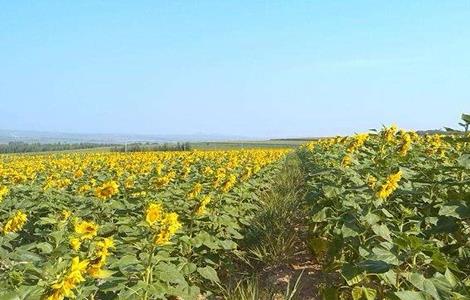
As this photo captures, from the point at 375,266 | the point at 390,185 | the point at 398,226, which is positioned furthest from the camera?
the point at 398,226

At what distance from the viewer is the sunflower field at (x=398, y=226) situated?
2.61m

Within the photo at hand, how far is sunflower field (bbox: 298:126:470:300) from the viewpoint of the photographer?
2609 mm

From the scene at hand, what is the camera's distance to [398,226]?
3758mm

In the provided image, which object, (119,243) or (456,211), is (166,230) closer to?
(119,243)

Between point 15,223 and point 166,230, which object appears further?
point 15,223

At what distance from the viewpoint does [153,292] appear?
296 centimetres

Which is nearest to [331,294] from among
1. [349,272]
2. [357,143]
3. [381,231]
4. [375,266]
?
[349,272]

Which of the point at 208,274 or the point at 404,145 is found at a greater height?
the point at 404,145

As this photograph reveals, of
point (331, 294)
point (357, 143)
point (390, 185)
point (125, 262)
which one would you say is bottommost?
point (331, 294)

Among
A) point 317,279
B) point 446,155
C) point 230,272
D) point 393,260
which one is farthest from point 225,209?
point 393,260

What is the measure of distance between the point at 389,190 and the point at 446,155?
2.56 metres

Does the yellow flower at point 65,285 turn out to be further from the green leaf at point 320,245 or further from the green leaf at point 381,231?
the green leaf at point 320,245

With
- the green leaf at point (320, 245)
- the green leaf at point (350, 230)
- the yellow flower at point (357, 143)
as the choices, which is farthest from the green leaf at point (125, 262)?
the yellow flower at point (357, 143)

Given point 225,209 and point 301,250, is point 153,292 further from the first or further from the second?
point 301,250
